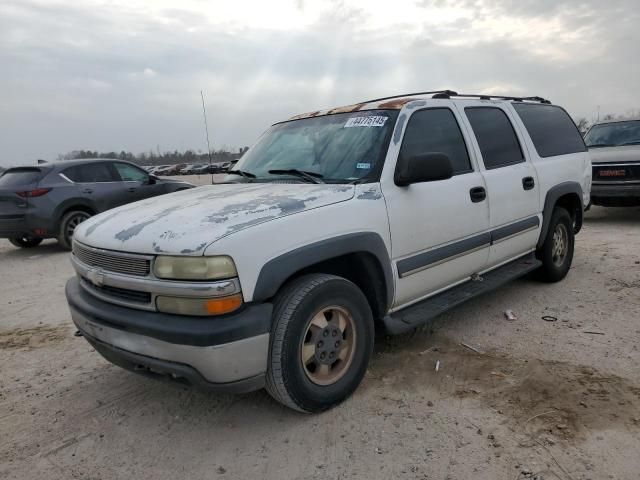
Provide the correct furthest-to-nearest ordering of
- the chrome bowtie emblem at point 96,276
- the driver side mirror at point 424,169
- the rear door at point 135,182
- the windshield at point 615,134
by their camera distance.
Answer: the rear door at point 135,182, the windshield at point 615,134, the driver side mirror at point 424,169, the chrome bowtie emblem at point 96,276

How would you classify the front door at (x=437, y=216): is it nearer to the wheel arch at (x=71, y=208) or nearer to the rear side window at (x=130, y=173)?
the wheel arch at (x=71, y=208)

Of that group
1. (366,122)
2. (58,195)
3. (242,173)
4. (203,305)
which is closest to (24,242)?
(58,195)

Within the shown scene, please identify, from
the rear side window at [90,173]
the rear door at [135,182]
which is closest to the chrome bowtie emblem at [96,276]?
the rear side window at [90,173]

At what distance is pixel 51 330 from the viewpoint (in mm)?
4684

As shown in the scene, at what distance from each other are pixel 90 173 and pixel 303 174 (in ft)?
23.6

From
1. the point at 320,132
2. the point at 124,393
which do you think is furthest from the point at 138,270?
the point at 320,132

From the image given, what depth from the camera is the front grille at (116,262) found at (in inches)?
103

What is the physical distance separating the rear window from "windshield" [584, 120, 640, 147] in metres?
10.2

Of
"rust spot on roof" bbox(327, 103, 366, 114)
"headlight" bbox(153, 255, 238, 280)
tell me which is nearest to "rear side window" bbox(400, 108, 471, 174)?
"rust spot on roof" bbox(327, 103, 366, 114)

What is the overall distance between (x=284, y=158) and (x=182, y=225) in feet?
4.55

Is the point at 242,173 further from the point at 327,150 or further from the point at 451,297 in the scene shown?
the point at 451,297

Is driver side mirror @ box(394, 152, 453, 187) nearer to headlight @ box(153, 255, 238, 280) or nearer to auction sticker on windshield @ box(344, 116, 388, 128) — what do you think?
auction sticker on windshield @ box(344, 116, 388, 128)

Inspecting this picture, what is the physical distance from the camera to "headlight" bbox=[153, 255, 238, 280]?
8.00 ft

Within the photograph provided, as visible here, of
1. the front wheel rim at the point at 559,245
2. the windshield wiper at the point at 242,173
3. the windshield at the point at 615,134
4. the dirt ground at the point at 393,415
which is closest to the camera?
the dirt ground at the point at 393,415
